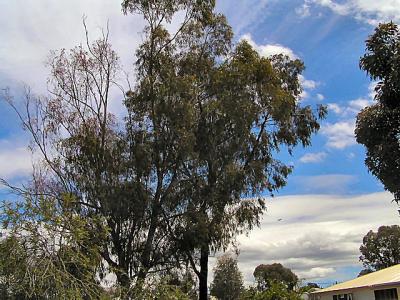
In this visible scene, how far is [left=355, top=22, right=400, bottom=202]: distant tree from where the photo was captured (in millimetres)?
8719

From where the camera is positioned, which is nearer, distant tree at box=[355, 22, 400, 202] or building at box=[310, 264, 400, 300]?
distant tree at box=[355, 22, 400, 202]

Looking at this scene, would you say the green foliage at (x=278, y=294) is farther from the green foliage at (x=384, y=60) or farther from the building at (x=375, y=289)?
the green foliage at (x=384, y=60)

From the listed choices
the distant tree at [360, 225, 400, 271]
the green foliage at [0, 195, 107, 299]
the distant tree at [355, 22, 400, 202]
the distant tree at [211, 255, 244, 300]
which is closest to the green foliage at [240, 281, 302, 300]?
the green foliage at [0, 195, 107, 299]

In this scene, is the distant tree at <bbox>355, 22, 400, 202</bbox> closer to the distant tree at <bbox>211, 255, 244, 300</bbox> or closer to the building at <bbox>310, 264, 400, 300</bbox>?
the building at <bbox>310, 264, 400, 300</bbox>

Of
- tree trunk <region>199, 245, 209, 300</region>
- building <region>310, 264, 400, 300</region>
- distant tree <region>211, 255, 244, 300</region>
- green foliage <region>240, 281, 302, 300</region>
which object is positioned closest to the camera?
green foliage <region>240, 281, 302, 300</region>

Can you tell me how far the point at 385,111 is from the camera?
900 cm

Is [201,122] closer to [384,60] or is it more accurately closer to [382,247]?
[384,60]

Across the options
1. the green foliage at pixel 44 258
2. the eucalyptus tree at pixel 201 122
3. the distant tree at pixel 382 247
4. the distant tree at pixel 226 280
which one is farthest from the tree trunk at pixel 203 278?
the distant tree at pixel 382 247

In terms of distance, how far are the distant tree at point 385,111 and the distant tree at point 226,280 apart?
40.3 metres

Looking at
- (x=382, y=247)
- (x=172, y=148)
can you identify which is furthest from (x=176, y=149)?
(x=382, y=247)

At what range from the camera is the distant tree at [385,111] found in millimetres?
8719

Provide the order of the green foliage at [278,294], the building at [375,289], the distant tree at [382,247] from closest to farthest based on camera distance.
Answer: the green foliage at [278,294] → the building at [375,289] → the distant tree at [382,247]

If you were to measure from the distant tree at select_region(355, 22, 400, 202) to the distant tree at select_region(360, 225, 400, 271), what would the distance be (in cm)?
5401

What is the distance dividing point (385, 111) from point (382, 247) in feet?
182
